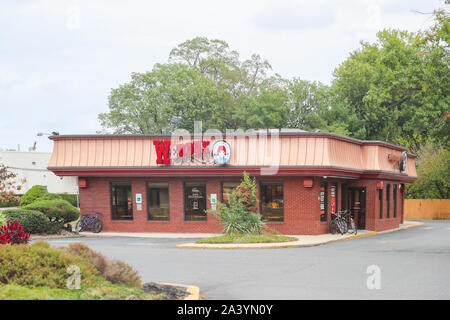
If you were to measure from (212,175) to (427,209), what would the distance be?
29268 mm

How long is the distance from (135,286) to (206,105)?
46654 mm

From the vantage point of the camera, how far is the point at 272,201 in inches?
1040

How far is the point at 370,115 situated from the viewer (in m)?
57.3

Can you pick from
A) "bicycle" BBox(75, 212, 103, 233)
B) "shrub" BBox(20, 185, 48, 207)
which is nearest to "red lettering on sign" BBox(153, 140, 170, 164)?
"bicycle" BBox(75, 212, 103, 233)

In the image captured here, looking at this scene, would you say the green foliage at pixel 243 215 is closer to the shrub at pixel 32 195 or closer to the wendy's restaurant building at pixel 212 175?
the wendy's restaurant building at pixel 212 175

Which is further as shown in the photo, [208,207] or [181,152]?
[208,207]

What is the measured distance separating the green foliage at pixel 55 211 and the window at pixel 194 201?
5.80 m

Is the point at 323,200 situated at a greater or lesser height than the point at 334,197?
lesser

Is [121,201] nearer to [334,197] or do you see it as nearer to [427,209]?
[334,197]

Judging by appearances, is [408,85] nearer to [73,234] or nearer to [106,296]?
[73,234]

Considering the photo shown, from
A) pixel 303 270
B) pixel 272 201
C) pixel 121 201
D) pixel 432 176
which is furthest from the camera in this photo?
pixel 432 176

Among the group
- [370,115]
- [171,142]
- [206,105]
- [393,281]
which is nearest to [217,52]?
[206,105]

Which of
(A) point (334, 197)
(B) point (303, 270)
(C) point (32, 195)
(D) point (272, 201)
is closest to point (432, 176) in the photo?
(A) point (334, 197)

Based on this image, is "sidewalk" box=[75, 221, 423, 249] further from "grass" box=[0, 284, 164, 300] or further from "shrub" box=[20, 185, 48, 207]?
"grass" box=[0, 284, 164, 300]
